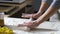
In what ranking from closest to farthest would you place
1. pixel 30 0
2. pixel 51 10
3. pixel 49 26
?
pixel 51 10
pixel 49 26
pixel 30 0

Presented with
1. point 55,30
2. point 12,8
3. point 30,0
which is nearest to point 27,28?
point 55,30

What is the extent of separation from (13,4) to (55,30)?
1.15 m

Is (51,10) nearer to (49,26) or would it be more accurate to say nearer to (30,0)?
(49,26)

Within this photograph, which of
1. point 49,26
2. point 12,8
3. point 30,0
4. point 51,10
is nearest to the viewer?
point 51,10

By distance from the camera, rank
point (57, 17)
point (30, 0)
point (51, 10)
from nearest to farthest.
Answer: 1. point (51, 10)
2. point (57, 17)
3. point (30, 0)

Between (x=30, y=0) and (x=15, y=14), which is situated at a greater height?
(x=30, y=0)

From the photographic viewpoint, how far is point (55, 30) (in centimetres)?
154

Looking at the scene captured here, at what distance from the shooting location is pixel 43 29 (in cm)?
157

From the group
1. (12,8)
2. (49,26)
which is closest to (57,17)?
(49,26)

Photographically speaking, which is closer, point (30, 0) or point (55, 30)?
point (55, 30)

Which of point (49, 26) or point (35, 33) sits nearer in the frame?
point (35, 33)

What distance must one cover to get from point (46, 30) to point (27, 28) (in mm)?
189

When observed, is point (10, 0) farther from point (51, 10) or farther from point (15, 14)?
point (51, 10)

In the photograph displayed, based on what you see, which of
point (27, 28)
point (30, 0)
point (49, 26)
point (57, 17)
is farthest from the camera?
point (30, 0)
